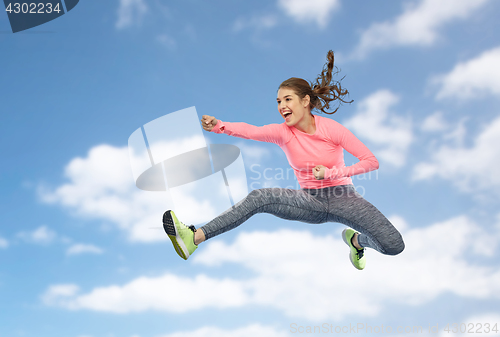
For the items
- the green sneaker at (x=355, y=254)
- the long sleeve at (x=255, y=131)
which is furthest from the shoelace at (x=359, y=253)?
the long sleeve at (x=255, y=131)

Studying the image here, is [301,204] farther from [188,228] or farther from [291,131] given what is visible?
[188,228]

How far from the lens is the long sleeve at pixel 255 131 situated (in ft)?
10.7

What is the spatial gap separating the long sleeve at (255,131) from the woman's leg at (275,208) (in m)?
0.48

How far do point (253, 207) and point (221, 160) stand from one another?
23.9 inches

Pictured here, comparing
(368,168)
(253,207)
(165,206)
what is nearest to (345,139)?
(368,168)

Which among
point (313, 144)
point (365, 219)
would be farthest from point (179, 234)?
point (365, 219)

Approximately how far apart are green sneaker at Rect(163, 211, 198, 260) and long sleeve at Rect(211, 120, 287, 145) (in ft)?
2.75

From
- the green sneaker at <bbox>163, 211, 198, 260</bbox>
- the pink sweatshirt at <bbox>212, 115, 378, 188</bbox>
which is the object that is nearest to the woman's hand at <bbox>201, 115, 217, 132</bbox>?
the pink sweatshirt at <bbox>212, 115, 378, 188</bbox>

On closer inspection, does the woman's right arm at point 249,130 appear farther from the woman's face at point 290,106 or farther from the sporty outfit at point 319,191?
the woman's face at point 290,106

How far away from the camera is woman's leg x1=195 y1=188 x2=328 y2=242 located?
3.04 meters

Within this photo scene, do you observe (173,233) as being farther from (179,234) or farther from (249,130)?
(249,130)

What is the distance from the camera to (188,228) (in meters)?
2.97

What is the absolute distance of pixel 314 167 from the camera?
3404 mm

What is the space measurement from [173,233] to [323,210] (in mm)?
1286
